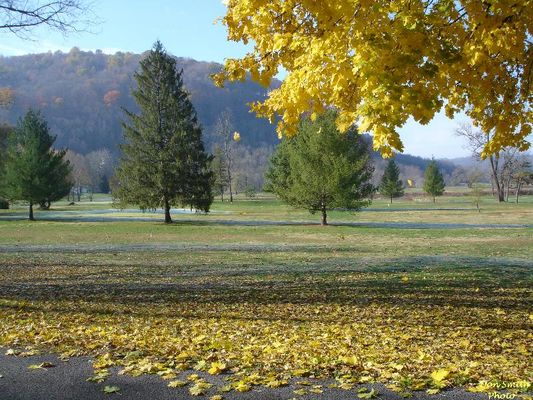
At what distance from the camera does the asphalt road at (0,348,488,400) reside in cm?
393

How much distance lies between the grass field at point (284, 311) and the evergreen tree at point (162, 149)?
50.7ft

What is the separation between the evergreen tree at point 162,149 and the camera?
34.0m

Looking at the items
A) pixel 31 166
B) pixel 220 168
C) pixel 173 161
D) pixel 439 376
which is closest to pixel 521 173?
pixel 220 168

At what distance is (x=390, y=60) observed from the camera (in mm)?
4855

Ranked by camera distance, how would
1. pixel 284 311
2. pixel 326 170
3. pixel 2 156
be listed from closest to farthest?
pixel 284 311 → pixel 326 170 → pixel 2 156

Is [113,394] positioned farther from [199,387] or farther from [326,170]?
[326,170]

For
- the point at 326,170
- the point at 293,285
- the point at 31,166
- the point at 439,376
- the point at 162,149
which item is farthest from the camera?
the point at 31,166

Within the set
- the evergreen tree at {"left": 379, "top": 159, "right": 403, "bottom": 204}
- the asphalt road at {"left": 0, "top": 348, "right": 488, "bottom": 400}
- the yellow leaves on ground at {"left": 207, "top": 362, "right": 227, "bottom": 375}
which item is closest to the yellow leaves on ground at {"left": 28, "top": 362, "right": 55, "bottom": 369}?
the asphalt road at {"left": 0, "top": 348, "right": 488, "bottom": 400}

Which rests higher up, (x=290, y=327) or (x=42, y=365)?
(x=42, y=365)

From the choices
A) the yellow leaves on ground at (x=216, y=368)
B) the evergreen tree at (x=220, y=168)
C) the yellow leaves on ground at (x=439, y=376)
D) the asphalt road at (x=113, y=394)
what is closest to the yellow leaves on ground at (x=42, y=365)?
the asphalt road at (x=113, y=394)

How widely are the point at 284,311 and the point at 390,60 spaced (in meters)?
4.83

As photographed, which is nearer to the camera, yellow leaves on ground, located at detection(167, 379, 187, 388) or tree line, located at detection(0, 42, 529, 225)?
yellow leaves on ground, located at detection(167, 379, 187, 388)

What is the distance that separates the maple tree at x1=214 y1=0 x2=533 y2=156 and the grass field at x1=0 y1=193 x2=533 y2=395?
233 centimetres

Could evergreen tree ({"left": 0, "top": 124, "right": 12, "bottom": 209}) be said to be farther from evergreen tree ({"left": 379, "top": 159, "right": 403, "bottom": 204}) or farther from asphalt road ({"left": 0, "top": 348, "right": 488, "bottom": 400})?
evergreen tree ({"left": 379, "top": 159, "right": 403, "bottom": 204})
